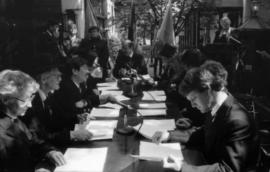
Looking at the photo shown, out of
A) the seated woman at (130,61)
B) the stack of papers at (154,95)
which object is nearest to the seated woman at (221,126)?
the stack of papers at (154,95)

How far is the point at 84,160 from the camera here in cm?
214

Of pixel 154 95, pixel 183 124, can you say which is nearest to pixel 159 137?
pixel 183 124

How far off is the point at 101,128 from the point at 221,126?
1.08 metres

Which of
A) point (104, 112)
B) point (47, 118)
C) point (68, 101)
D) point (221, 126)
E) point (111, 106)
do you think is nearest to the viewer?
point (221, 126)

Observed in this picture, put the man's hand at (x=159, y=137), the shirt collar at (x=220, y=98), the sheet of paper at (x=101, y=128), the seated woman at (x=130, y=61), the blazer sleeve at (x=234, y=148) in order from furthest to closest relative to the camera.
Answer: the seated woman at (x=130, y=61) < the sheet of paper at (x=101, y=128) < the man's hand at (x=159, y=137) < the shirt collar at (x=220, y=98) < the blazer sleeve at (x=234, y=148)

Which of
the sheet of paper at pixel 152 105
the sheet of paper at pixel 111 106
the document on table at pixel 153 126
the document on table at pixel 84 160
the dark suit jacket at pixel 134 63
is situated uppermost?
the dark suit jacket at pixel 134 63

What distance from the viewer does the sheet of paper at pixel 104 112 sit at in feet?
11.1

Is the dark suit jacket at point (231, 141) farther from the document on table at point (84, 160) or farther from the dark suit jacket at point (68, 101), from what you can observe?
the dark suit jacket at point (68, 101)

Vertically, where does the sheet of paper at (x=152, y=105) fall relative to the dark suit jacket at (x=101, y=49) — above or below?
below

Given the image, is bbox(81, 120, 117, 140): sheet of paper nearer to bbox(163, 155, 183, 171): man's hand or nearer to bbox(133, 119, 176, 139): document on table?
bbox(133, 119, 176, 139): document on table

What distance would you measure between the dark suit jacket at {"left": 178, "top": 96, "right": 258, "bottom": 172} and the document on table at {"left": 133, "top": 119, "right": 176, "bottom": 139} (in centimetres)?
60

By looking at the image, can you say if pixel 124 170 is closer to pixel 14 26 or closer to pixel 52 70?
pixel 52 70

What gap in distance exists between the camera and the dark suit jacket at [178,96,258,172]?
1.92m

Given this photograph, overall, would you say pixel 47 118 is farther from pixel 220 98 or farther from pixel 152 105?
pixel 220 98
